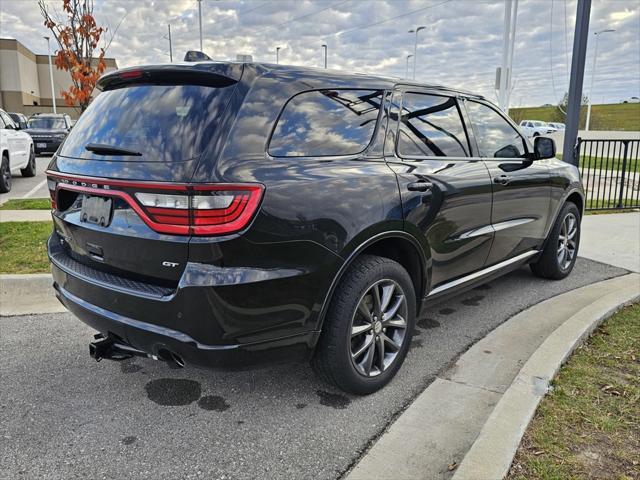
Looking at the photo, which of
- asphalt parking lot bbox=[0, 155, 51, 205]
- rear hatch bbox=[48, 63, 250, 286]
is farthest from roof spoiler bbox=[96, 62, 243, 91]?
asphalt parking lot bbox=[0, 155, 51, 205]

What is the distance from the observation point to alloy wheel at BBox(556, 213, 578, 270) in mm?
5391

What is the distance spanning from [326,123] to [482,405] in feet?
5.87

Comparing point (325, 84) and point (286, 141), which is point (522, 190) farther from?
point (286, 141)

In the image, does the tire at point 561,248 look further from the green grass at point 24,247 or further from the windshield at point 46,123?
the windshield at point 46,123

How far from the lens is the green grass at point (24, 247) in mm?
5238

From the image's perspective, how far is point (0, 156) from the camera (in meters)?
10.2

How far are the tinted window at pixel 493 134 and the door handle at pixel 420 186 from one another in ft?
3.16

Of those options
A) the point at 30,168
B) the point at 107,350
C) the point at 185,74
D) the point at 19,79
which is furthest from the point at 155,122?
the point at 19,79

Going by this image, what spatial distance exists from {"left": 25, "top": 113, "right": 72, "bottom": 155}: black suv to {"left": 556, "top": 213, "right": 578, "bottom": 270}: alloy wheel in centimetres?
1739

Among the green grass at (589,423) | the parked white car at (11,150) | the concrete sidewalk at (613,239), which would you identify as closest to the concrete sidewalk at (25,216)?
the parked white car at (11,150)

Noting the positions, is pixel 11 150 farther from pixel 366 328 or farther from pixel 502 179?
pixel 366 328

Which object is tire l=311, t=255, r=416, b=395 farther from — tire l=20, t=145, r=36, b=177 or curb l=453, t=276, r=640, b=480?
A: tire l=20, t=145, r=36, b=177

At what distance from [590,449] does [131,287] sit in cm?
231

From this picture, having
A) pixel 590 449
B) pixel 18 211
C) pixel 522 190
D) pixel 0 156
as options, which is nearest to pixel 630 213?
pixel 522 190
